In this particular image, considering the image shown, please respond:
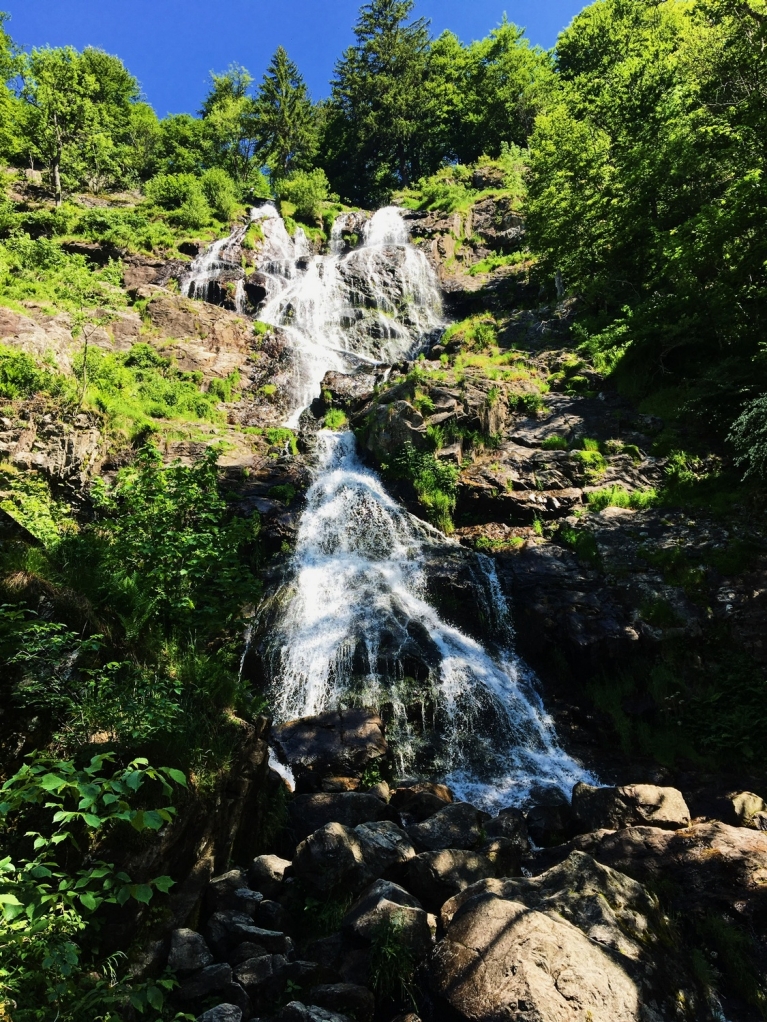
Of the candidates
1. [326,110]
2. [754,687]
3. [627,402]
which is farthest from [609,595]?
[326,110]

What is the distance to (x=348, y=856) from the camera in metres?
5.65

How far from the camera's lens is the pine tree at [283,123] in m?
44.3

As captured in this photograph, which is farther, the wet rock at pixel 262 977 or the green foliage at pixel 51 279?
the green foliage at pixel 51 279

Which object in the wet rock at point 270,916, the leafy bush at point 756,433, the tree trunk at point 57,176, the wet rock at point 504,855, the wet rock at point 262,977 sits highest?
the tree trunk at point 57,176

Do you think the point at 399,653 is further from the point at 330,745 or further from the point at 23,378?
the point at 23,378

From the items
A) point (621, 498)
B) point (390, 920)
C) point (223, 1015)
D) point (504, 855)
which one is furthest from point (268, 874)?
point (621, 498)

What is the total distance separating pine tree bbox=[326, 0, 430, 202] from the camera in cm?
4250

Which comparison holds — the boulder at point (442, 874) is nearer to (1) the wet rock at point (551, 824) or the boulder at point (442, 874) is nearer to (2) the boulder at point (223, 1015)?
(1) the wet rock at point (551, 824)

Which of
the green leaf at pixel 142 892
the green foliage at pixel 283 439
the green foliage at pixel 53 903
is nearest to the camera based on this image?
the green foliage at pixel 53 903

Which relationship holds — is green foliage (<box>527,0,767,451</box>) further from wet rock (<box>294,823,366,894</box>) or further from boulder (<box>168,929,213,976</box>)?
boulder (<box>168,929,213,976</box>)

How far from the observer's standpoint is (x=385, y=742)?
8.95m

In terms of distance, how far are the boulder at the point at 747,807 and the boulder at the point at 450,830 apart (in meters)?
3.24

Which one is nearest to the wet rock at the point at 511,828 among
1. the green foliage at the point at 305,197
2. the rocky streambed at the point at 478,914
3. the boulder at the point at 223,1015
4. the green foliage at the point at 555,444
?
the rocky streambed at the point at 478,914

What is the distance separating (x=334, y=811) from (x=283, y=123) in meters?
51.7
